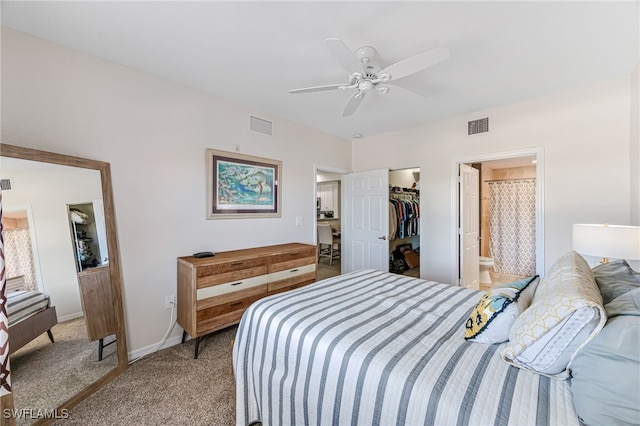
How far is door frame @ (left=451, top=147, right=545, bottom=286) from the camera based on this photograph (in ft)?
9.04

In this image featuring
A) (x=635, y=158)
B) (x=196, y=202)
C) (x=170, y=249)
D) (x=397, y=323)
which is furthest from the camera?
(x=196, y=202)

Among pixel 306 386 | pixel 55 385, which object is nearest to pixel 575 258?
pixel 306 386

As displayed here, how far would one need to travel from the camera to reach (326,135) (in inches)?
158

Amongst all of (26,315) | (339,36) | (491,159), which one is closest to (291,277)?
(26,315)

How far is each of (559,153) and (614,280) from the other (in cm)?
207

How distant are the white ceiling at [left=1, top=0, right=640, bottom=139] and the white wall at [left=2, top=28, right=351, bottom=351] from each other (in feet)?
0.53

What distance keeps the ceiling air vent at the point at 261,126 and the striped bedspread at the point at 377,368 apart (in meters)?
2.17

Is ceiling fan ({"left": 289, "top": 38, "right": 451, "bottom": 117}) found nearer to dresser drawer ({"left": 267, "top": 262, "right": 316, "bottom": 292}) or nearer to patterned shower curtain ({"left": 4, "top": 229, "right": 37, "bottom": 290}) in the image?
dresser drawer ({"left": 267, "top": 262, "right": 316, "bottom": 292})

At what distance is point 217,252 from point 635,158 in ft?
13.3

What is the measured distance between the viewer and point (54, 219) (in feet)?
5.57

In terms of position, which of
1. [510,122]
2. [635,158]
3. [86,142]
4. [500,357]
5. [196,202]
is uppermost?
[510,122]

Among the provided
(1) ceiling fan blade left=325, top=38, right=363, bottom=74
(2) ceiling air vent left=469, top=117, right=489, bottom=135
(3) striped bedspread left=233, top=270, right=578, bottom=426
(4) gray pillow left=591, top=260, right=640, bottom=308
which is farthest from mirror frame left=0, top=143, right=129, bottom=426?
(2) ceiling air vent left=469, top=117, right=489, bottom=135

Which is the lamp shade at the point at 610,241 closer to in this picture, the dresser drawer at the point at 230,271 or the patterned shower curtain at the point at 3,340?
the dresser drawer at the point at 230,271

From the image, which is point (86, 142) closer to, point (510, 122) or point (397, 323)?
point (397, 323)
